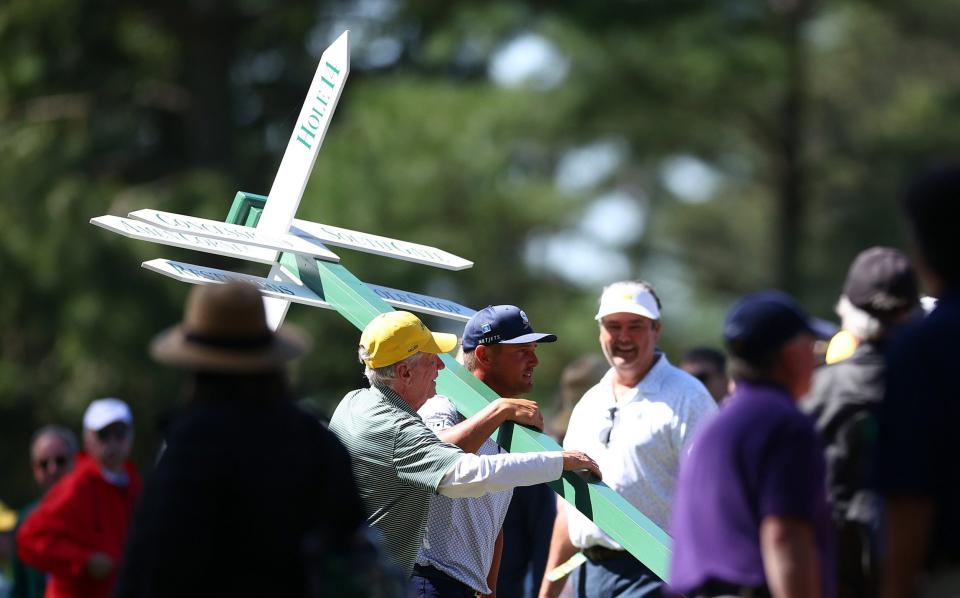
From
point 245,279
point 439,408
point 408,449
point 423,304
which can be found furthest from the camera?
point 423,304

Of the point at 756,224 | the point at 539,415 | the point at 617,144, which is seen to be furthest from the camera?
the point at 756,224

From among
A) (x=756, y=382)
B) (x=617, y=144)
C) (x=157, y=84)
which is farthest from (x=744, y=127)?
(x=756, y=382)

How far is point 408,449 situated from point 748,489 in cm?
151

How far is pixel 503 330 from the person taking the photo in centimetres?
536

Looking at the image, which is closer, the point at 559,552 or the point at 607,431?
the point at 607,431

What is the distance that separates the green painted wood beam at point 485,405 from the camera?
4.66m

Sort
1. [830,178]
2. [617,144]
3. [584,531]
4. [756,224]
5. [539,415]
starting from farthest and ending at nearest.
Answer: [756,224] < [830,178] < [617,144] < [584,531] < [539,415]

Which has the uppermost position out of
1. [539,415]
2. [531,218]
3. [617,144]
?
[617,144]

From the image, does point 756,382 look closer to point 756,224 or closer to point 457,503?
point 457,503

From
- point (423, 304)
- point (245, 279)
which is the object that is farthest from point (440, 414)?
point (245, 279)

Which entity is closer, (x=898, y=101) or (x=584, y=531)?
(x=584, y=531)

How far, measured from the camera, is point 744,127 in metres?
20.3

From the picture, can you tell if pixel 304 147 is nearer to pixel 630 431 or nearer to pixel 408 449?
pixel 408 449

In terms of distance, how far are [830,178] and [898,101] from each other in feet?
7.37
